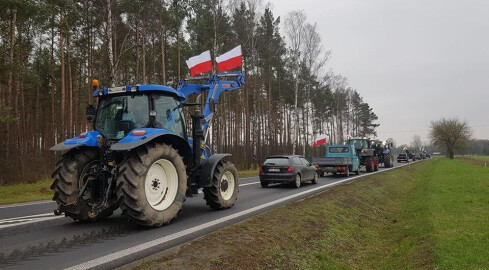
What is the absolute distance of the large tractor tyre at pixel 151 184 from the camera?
6.20m

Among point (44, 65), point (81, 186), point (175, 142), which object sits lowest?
point (81, 186)

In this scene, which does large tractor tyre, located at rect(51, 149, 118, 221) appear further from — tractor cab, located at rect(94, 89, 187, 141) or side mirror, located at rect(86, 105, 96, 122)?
side mirror, located at rect(86, 105, 96, 122)

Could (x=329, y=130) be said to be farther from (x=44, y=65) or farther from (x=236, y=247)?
(x=236, y=247)

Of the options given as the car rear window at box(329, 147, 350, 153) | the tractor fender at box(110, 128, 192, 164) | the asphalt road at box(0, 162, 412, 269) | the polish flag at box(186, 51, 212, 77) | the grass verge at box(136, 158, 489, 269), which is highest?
the polish flag at box(186, 51, 212, 77)

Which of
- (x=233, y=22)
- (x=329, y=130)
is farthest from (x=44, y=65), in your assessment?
(x=329, y=130)

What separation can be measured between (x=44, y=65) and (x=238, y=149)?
65.2ft

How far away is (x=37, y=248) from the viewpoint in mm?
5465

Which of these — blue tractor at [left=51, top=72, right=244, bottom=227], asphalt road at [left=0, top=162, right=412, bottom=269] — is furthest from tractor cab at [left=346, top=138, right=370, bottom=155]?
blue tractor at [left=51, top=72, right=244, bottom=227]

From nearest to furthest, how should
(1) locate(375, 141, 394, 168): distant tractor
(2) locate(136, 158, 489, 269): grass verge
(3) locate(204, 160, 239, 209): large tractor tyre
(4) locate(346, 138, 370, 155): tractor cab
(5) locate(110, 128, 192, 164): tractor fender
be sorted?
(2) locate(136, 158, 489, 269): grass verge
(5) locate(110, 128, 192, 164): tractor fender
(3) locate(204, 160, 239, 209): large tractor tyre
(4) locate(346, 138, 370, 155): tractor cab
(1) locate(375, 141, 394, 168): distant tractor

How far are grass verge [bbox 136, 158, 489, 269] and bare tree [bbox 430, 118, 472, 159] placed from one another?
2965 inches

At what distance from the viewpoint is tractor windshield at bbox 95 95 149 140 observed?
23.8 ft

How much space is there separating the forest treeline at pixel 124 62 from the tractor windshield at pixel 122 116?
8871 mm

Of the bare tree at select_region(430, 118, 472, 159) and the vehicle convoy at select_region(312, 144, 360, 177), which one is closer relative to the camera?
the vehicle convoy at select_region(312, 144, 360, 177)

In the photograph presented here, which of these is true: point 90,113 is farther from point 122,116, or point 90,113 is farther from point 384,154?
point 384,154
